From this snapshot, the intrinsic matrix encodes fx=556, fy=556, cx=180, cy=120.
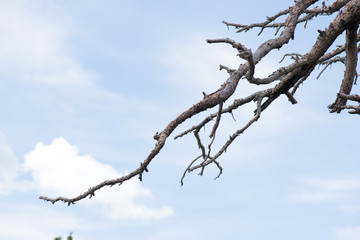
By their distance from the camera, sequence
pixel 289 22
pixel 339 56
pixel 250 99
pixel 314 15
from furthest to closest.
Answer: pixel 339 56, pixel 314 15, pixel 250 99, pixel 289 22

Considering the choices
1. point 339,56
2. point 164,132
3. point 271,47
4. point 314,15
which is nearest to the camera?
point 164,132

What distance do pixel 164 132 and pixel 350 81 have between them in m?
3.07

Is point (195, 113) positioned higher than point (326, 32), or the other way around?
point (326, 32)

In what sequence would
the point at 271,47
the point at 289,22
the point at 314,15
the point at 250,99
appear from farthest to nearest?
1. the point at 314,15
2. the point at 250,99
3. the point at 289,22
4. the point at 271,47

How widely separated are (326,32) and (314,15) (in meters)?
1.66

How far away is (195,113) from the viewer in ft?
20.0

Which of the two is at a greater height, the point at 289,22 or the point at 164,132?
the point at 289,22

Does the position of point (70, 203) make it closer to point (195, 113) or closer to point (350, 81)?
point (195, 113)

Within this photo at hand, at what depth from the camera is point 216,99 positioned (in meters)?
6.05

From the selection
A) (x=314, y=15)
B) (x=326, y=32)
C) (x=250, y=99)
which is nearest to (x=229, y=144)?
(x=250, y=99)

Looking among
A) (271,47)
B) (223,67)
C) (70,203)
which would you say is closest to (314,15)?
(271,47)

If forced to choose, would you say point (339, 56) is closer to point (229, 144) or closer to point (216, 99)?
point (229, 144)

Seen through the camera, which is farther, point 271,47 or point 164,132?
point 271,47

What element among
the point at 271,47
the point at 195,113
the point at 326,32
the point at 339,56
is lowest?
the point at 195,113
